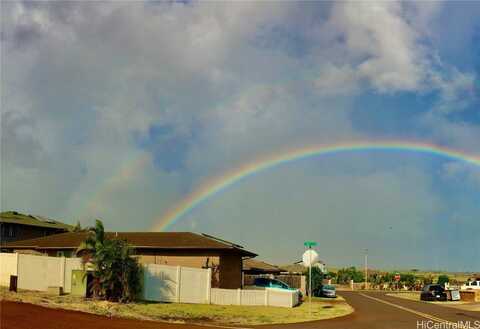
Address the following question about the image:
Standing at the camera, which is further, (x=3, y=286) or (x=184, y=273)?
(x=184, y=273)

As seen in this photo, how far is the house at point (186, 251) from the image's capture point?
37.8m

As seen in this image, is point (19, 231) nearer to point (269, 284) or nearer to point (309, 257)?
point (269, 284)

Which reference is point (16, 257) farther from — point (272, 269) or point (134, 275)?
point (272, 269)

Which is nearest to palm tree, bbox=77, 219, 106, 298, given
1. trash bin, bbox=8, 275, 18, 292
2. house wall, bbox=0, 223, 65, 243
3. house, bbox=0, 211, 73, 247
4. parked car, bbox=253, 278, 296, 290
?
trash bin, bbox=8, 275, 18, 292

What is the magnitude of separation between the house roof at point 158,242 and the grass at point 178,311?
21.1ft

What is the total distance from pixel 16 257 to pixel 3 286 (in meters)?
1.66

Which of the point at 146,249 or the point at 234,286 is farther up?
the point at 146,249

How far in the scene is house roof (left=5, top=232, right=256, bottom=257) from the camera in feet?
124

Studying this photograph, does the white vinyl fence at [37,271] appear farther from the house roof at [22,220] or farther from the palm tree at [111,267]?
the house roof at [22,220]

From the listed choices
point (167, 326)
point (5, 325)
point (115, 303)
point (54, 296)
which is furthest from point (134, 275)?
point (5, 325)

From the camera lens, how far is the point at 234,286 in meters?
39.9

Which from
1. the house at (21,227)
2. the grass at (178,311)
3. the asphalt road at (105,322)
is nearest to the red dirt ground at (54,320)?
the asphalt road at (105,322)

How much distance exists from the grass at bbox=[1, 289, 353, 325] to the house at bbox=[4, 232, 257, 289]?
19.8 feet

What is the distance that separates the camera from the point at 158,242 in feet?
131
